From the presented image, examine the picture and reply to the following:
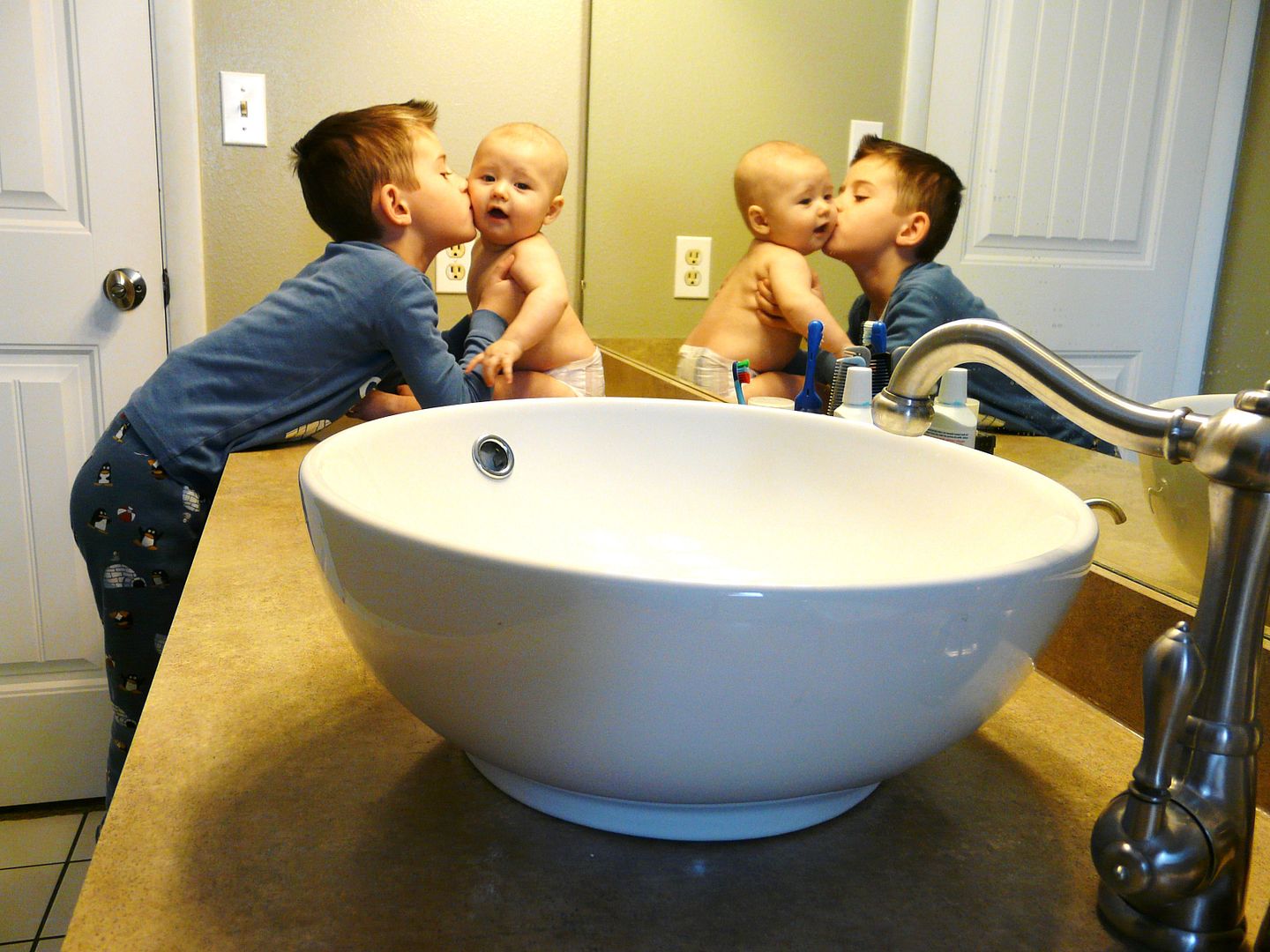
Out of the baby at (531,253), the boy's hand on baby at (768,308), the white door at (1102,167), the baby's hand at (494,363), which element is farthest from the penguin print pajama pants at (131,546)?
the white door at (1102,167)

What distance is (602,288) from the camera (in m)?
1.84

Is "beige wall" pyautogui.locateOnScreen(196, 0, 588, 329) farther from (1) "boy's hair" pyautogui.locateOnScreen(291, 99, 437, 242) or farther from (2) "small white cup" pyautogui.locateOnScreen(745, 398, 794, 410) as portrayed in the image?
(2) "small white cup" pyautogui.locateOnScreen(745, 398, 794, 410)

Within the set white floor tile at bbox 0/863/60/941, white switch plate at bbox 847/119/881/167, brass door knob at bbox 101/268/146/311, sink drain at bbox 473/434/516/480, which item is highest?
white switch plate at bbox 847/119/881/167

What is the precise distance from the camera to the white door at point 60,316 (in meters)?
1.70

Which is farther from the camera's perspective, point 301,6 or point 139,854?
Result: point 301,6

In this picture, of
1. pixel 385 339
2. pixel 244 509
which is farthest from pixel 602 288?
pixel 244 509

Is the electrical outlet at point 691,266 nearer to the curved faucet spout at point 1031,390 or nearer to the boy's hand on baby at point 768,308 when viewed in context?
the boy's hand on baby at point 768,308

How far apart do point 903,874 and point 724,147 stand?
4.34 feet

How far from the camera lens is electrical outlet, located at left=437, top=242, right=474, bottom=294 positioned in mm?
1850

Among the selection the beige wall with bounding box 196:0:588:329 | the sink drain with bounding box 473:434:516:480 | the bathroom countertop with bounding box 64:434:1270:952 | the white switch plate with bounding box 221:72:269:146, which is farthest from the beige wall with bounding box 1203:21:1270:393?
the white switch plate with bounding box 221:72:269:146

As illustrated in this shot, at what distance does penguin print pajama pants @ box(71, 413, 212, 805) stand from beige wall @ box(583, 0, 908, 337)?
2.68 ft

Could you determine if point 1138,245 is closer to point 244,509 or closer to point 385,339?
point 244,509

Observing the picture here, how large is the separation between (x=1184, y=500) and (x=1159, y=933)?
30 centimetres

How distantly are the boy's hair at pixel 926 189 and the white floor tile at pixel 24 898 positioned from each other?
1681 mm
